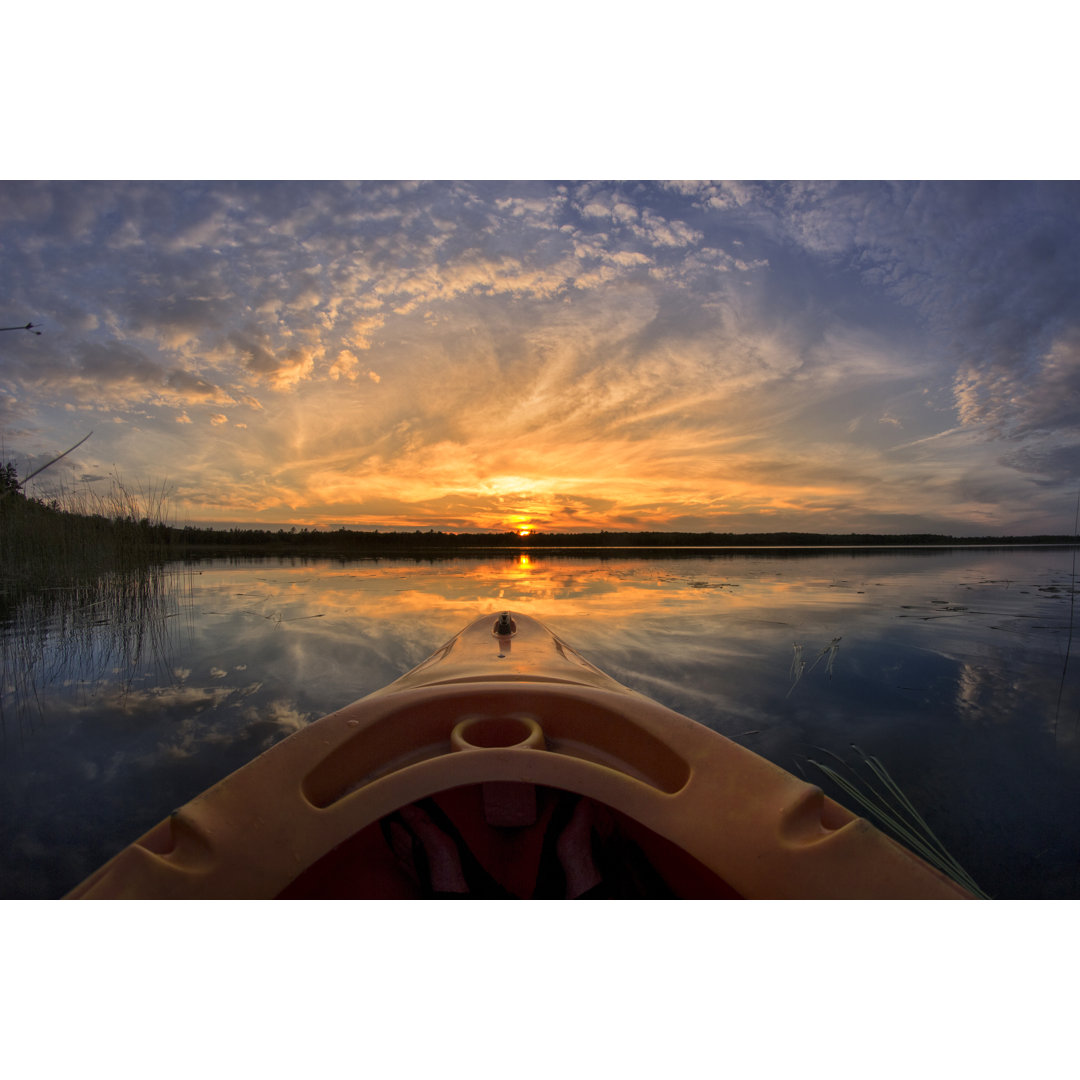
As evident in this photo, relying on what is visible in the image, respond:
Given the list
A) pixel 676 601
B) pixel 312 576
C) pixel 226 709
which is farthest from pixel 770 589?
pixel 312 576

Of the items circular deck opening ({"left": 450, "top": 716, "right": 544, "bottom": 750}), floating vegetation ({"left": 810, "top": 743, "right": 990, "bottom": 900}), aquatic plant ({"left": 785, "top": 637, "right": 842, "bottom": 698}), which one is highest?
aquatic plant ({"left": 785, "top": 637, "right": 842, "bottom": 698})

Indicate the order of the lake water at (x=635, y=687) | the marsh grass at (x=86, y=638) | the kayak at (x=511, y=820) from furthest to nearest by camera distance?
the marsh grass at (x=86, y=638)
the lake water at (x=635, y=687)
the kayak at (x=511, y=820)

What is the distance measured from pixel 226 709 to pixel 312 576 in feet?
28.3

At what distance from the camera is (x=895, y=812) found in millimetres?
1979

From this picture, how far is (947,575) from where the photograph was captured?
10.8m

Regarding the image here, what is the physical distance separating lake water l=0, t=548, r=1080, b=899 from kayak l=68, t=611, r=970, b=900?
1.05 meters

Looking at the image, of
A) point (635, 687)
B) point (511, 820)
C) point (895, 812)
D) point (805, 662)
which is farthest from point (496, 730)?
point (805, 662)

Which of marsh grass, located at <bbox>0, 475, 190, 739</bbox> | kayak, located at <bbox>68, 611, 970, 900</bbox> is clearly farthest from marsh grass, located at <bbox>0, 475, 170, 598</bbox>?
kayak, located at <bbox>68, 611, 970, 900</bbox>

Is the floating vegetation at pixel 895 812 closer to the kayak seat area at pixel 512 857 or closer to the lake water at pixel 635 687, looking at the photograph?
the lake water at pixel 635 687

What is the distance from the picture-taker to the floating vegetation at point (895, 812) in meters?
1.67

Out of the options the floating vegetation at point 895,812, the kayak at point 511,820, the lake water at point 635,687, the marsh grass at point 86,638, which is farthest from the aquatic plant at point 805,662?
the marsh grass at point 86,638

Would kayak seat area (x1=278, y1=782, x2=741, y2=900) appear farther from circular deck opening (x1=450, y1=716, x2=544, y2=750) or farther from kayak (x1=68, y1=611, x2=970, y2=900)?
circular deck opening (x1=450, y1=716, x2=544, y2=750)

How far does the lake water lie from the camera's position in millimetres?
1911

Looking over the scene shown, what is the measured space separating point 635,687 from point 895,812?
67.9 inches
